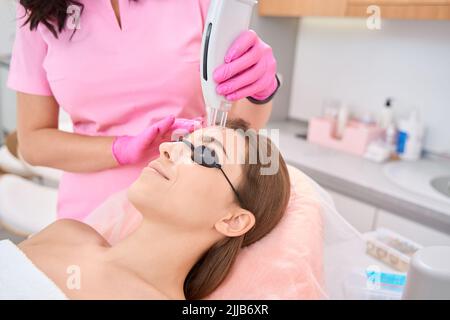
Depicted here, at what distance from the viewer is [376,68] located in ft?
6.29

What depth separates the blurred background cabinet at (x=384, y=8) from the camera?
1.41 meters

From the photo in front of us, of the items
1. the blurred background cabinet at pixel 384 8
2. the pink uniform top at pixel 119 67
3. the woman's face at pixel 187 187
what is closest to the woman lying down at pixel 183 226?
the woman's face at pixel 187 187

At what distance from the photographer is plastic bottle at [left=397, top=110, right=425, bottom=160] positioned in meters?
1.74

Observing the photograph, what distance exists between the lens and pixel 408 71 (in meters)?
1.82

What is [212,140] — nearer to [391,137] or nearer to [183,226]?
[183,226]

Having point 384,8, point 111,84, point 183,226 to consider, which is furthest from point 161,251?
point 384,8

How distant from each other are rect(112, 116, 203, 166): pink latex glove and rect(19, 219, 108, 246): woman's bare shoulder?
16 cm

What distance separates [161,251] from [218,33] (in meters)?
0.39

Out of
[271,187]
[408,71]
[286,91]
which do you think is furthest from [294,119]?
[271,187]

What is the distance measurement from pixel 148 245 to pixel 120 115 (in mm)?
258

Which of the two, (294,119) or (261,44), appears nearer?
(261,44)

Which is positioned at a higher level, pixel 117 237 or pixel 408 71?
pixel 408 71

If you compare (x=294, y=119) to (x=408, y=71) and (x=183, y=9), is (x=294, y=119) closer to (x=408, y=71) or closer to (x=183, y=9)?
(x=408, y=71)

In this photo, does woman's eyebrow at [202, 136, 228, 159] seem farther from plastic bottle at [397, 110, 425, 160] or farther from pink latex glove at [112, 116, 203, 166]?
plastic bottle at [397, 110, 425, 160]
